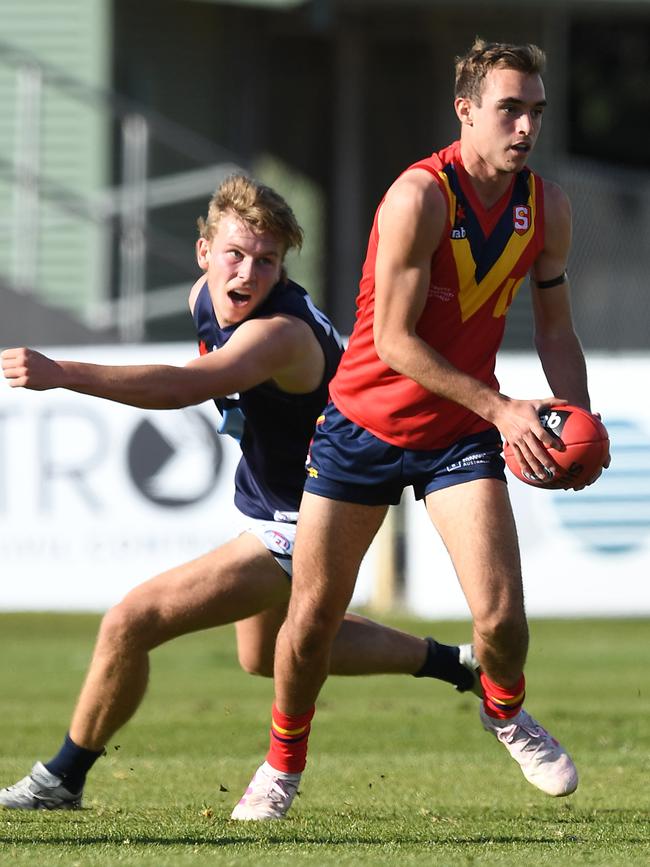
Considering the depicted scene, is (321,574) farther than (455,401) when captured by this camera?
Yes

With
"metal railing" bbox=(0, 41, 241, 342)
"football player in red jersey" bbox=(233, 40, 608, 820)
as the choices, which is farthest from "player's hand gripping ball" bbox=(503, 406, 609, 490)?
"metal railing" bbox=(0, 41, 241, 342)

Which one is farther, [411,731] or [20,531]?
[20,531]

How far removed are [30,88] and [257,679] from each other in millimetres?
8531

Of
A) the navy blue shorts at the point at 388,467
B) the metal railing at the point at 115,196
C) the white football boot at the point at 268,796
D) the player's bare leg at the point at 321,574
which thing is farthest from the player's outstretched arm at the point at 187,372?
the metal railing at the point at 115,196

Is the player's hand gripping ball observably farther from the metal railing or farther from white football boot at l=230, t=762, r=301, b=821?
the metal railing

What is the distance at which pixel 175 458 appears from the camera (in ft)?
46.9

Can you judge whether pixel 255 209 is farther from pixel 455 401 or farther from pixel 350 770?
pixel 350 770

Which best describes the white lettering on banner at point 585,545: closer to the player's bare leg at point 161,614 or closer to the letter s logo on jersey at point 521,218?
the player's bare leg at point 161,614

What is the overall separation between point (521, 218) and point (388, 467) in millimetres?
956

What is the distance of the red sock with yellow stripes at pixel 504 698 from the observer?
19.7 feet

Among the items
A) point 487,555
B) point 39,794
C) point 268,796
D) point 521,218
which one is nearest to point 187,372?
point 487,555

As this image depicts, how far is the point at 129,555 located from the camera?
1411cm

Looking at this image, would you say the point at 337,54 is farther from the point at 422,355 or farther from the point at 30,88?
the point at 422,355

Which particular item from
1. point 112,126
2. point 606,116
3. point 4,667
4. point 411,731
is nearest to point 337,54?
point 112,126
